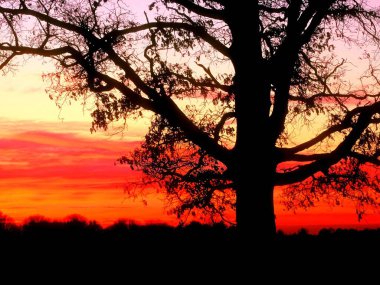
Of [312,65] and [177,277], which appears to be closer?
[177,277]

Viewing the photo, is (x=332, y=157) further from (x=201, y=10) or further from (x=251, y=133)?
Result: (x=201, y=10)

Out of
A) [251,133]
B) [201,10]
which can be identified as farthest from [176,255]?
[201,10]

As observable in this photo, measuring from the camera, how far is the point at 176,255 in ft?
53.2

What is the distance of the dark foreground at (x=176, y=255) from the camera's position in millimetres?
12656

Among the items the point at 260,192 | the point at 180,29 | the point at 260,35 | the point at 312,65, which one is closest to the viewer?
the point at 260,192

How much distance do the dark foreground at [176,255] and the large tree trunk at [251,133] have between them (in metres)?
0.54

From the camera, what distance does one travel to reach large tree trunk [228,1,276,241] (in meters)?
12.5

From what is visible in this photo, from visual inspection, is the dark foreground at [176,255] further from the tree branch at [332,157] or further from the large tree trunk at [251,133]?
the tree branch at [332,157]

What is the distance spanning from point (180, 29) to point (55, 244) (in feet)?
21.7

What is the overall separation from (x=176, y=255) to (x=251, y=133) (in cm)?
502

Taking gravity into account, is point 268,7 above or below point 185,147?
above

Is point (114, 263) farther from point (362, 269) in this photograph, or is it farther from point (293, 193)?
point (362, 269)

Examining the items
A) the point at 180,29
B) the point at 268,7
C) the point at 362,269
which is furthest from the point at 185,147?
the point at 362,269

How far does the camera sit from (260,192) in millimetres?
12508
